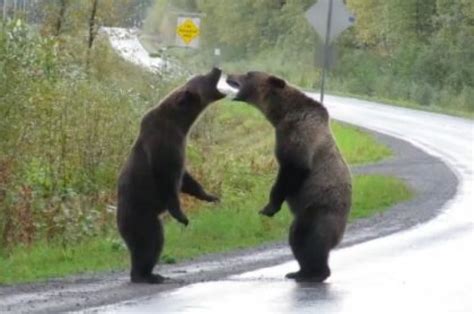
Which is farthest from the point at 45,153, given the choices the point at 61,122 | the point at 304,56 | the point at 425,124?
the point at 304,56

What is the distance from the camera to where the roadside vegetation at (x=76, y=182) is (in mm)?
17125

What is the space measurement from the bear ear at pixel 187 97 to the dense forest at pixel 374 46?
1580 inches

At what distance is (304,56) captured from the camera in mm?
89250

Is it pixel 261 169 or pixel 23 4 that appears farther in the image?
pixel 23 4

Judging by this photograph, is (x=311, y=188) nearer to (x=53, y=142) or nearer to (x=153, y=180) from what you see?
(x=153, y=180)

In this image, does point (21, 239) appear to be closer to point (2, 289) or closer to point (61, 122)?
point (61, 122)

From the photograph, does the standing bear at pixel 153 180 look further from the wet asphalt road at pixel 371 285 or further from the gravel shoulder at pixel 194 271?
the wet asphalt road at pixel 371 285

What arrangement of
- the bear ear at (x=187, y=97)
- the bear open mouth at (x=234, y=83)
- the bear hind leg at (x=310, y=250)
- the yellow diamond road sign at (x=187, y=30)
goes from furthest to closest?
1. the yellow diamond road sign at (x=187, y=30)
2. the bear open mouth at (x=234, y=83)
3. the bear ear at (x=187, y=97)
4. the bear hind leg at (x=310, y=250)

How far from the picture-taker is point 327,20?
29844 mm

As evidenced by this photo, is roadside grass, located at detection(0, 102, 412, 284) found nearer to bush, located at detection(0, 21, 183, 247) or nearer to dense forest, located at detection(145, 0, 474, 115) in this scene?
bush, located at detection(0, 21, 183, 247)

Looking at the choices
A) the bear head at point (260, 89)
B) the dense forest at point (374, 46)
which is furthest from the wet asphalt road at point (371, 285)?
the dense forest at point (374, 46)

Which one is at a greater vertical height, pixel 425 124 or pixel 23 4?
pixel 23 4

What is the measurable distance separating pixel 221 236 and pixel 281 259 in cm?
254

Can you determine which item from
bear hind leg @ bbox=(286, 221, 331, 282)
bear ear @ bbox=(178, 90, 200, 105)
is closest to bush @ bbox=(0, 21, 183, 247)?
bear ear @ bbox=(178, 90, 200, 105)
